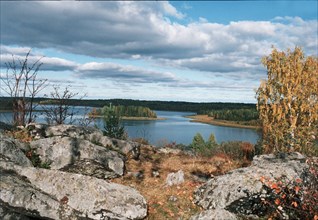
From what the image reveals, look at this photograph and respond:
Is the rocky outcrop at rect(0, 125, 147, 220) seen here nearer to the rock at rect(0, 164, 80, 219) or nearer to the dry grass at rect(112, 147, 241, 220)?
the rock at rect(0, 164, 80, 219)

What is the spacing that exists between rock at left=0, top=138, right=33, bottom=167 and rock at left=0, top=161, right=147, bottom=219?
37.1 inches

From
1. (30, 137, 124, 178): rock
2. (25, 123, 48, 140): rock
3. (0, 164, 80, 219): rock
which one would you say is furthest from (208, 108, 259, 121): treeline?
(0, 164, 80, 219): rock

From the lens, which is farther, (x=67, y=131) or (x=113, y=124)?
(x=113, y=124)

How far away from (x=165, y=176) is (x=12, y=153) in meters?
5.56

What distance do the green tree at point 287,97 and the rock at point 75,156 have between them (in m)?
11.3

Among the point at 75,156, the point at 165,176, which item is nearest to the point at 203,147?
the point at 165,176

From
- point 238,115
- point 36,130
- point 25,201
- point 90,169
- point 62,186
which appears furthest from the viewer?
point 238,115

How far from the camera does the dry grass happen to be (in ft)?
30.9

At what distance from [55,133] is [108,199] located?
21.4 feet

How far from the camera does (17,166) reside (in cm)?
862

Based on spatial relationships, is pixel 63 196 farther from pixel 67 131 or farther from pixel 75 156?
pixel 67 131

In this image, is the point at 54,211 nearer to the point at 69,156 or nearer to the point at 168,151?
the point at 69,156

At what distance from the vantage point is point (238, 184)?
9.31 meters

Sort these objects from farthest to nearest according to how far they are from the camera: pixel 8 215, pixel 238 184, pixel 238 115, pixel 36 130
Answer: pixel 238 115
pixel 36 130
pixel 238 184
pixel 8 215
